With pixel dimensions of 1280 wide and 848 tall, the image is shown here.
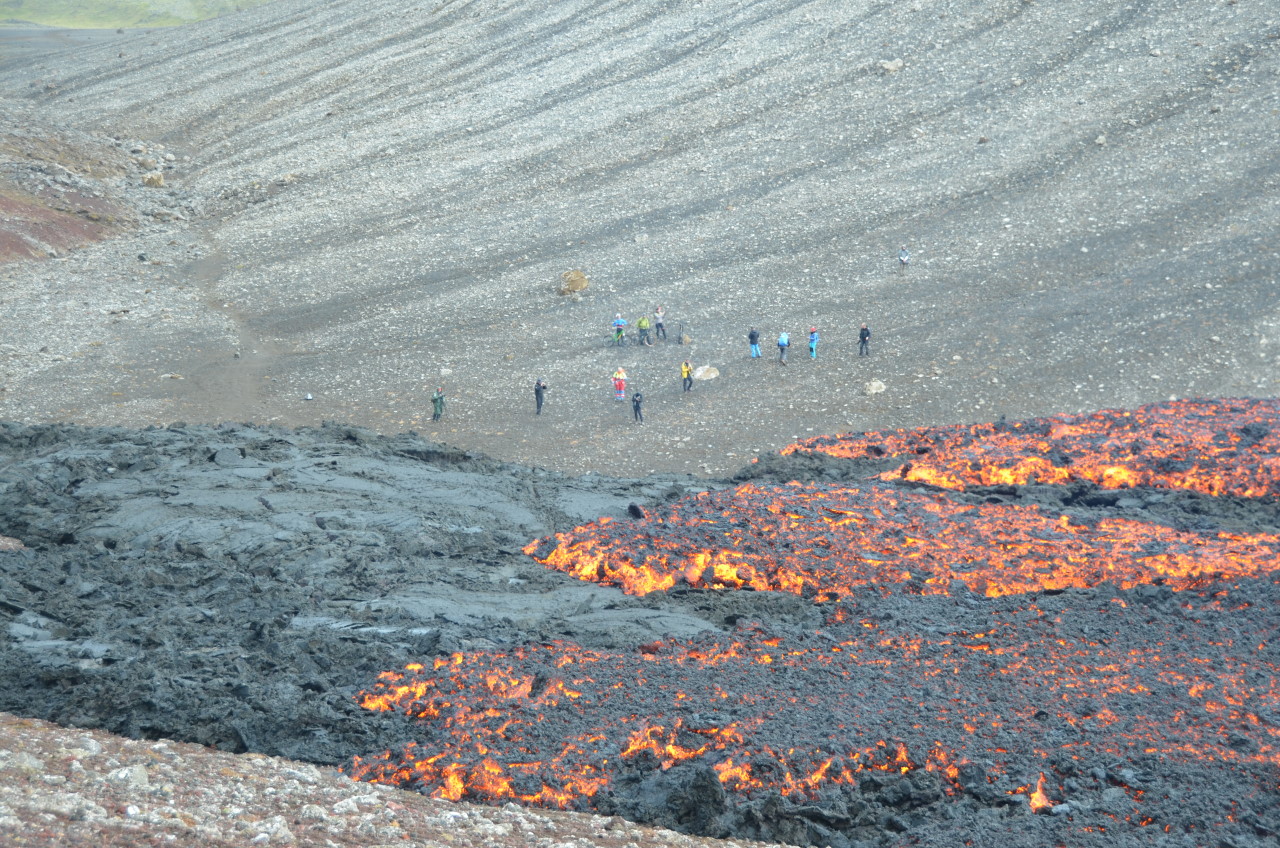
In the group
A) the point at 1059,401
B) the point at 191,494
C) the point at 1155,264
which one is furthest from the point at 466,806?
the point at 1155,264

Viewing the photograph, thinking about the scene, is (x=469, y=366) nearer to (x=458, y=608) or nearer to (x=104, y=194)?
(x=458, y=608)

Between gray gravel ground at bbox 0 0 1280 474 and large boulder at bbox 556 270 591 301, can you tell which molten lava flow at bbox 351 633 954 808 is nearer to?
gray gravel ground at bbox 0 0 1280 474

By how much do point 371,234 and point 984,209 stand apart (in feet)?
67.2

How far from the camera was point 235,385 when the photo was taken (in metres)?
27.4

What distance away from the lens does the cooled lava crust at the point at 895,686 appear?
1012 cm

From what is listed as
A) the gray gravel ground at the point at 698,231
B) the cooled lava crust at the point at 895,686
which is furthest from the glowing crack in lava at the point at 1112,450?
the gray gravel ground at the point at 698,231

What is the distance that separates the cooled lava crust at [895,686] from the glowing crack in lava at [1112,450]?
60 centimetres

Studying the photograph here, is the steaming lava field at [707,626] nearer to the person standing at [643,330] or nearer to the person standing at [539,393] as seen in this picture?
the person standing at [539,393]

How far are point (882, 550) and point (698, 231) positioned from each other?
1997 cm

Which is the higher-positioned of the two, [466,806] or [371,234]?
[371,234]

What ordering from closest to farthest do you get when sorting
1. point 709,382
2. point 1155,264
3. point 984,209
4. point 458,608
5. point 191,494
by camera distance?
point 458,608, point 191,494, point 709,382, point 1155,264, point 984,209

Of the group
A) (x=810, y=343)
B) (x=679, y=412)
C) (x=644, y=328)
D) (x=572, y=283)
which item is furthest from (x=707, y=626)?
(x=572, y=283)

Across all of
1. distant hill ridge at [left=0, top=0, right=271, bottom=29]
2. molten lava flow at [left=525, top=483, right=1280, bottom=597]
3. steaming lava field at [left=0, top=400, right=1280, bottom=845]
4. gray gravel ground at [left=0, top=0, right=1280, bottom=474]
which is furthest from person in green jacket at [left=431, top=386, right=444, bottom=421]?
distant hill ridge at [left=0, top=0, right=271, bottom=29]

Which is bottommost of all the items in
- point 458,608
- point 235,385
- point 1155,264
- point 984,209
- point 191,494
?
point 458,608
